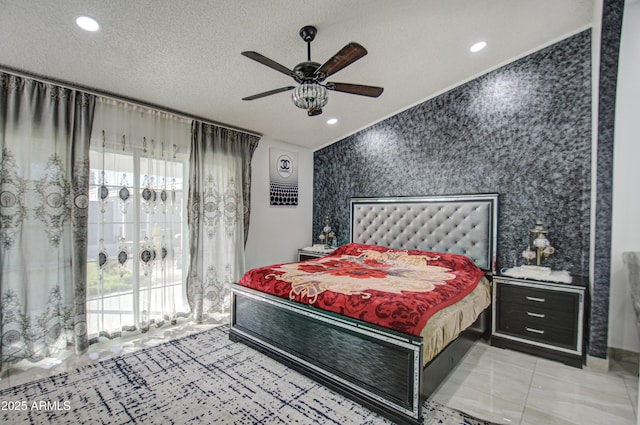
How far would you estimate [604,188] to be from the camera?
250cm

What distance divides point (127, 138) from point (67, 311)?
1.84 metres

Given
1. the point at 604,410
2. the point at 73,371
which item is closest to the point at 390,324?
the point at 604,410

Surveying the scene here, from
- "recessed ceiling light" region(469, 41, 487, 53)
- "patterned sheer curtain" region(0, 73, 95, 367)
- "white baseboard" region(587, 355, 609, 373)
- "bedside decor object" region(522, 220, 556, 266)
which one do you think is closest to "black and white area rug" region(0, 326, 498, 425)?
"patterned sheer curtain" region(0, 73, 95, 367)

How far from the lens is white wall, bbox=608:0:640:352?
8.78ft

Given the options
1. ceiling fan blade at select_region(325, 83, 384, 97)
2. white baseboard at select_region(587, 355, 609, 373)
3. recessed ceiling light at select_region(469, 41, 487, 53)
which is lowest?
white baseboard at select_region(587, 355, 609, 373)

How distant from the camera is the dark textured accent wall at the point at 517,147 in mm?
3035

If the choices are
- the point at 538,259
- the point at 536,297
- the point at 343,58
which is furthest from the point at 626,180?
the point at 343,58

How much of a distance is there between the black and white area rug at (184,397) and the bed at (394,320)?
5.4 inches

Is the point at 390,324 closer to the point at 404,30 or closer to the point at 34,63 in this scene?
the point at 404,30

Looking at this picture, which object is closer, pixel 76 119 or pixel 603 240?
pixel 603 240

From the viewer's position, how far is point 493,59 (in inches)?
133

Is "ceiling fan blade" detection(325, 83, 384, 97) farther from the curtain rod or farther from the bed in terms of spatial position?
the curtain rod

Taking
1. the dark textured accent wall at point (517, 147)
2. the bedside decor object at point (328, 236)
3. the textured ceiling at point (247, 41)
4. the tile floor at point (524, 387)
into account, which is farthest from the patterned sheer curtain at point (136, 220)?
the dark textured accent wall at point (517, 147)

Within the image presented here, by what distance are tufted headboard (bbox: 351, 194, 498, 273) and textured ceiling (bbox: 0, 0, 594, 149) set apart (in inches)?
61.2
